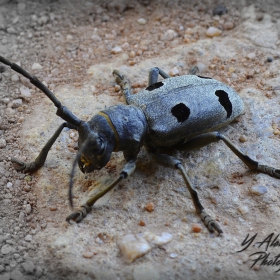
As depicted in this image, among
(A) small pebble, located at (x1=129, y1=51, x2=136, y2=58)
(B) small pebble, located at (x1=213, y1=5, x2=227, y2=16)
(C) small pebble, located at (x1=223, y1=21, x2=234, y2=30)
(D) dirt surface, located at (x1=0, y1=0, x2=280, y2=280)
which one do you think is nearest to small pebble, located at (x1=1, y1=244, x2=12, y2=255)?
(D) dirt surface, located at (x1=0, y1=0, x2=280, y2=280)

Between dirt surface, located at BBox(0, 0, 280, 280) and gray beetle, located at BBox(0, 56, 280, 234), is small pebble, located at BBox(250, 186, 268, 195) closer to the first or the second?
dirt surface, located at BBox(0, 0, 280, 280)

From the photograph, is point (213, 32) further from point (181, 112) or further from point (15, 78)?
point (15, 78)

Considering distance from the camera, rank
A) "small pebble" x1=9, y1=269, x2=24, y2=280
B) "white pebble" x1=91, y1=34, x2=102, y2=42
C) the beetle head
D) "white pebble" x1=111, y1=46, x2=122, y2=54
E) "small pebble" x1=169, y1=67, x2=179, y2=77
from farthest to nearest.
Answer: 1. "white pebble" x1=91, y1=34, x2=102, y2=42
2. "white pebble" x1=111, y1=46, x2=122, y2=54
3. "small pebble" x1=169, y1=67, x2=179, y2=77
4. the beetle head
5. "small pebble" x1=9, y1=269, x2=24, y2=280

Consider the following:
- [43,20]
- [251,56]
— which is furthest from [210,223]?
[43,20]

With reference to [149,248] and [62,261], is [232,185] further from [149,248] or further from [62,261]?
[62,261]

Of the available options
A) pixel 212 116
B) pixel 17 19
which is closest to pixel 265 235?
pixel 212 116

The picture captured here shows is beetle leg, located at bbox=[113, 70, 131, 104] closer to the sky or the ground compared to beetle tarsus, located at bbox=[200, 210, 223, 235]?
closer to the sky
